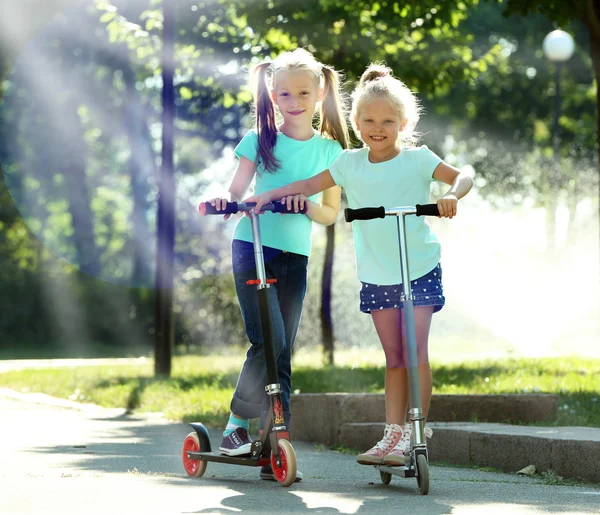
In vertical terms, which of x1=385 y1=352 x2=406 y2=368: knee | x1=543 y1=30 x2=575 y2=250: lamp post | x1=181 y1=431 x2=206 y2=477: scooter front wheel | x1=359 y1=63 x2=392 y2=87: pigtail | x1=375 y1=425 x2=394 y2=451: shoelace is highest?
x1=543 y1=30 x2=575 y2=250: lamp post

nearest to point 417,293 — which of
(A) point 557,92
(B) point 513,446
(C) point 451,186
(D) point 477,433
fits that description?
(C) point 451,186

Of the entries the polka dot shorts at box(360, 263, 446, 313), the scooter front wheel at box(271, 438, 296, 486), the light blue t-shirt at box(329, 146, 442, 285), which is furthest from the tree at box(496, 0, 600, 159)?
the scooter front wheel at box(271, 438, 296, 486)

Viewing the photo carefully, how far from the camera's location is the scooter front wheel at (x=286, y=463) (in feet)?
15.6

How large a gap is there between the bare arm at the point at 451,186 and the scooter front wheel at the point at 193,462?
1.65m

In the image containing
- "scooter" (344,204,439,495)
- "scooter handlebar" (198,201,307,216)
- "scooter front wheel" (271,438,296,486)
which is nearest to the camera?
"scooter" (344,204,439,495)

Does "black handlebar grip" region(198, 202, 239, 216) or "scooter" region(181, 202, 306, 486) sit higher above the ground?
"black handlebar grip" region(198, 202, 239, 216)

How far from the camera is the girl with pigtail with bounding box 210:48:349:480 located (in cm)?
516

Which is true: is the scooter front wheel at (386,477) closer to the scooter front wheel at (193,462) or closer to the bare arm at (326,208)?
the scooter front wheel at (193,462)

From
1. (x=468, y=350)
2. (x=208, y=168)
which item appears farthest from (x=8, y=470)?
(x=208, y=168)

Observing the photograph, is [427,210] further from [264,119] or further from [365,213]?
[264,119]

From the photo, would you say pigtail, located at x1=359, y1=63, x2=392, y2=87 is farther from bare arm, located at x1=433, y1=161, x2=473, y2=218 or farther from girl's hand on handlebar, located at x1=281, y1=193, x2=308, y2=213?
girl's hand on handlebar, located at x1=281, y1=193, x2=308, y2=213

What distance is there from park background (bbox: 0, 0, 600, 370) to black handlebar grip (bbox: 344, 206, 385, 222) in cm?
800

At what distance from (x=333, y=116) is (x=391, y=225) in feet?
2.37

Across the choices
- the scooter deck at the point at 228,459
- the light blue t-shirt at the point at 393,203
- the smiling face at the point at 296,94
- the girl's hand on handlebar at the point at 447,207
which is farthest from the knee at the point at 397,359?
the smiling face at the point at 296,94
